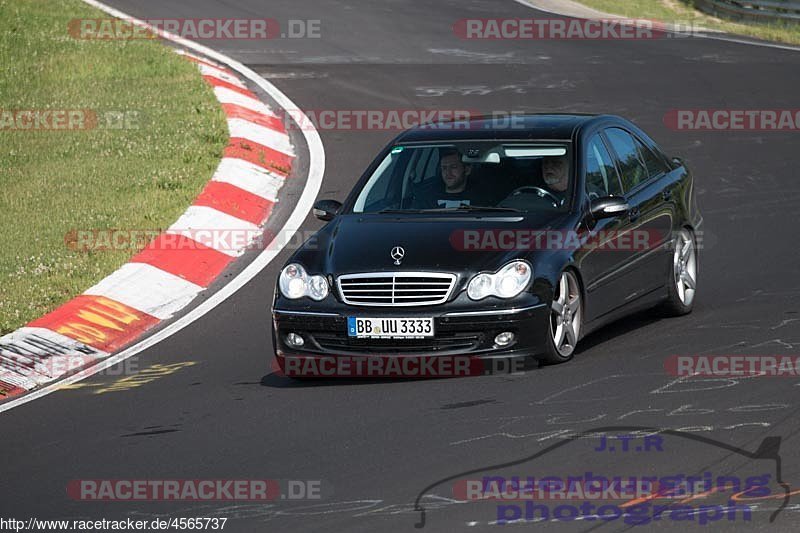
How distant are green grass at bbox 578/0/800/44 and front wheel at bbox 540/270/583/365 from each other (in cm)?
1570

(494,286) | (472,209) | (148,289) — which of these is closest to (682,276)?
(472,209)

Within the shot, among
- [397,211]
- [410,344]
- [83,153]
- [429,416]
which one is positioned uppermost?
[83,153]

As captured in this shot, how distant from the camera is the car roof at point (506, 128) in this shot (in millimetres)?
9859

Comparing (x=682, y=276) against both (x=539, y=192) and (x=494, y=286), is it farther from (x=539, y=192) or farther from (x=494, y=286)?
(x=494, y=286)

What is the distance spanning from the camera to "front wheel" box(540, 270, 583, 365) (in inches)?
344

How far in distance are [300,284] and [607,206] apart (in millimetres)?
1990

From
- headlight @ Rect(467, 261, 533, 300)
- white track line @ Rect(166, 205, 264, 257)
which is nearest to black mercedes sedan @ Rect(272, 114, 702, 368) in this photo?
headlight @ Rect(467, 261, 533, 300)

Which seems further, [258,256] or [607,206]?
[258,256]

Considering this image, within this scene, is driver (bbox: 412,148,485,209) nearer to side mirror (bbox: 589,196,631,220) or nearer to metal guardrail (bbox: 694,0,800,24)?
side mirror (bbox: 589,196,631,220)

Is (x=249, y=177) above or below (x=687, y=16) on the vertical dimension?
below

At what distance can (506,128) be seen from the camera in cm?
998

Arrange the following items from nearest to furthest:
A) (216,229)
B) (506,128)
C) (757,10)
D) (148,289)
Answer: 1. (506,128)
2. (148,289)
3. (216,229)
4. (757,10)

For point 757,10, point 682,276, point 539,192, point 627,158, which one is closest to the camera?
point 539,192

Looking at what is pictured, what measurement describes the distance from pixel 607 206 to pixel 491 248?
98cm
